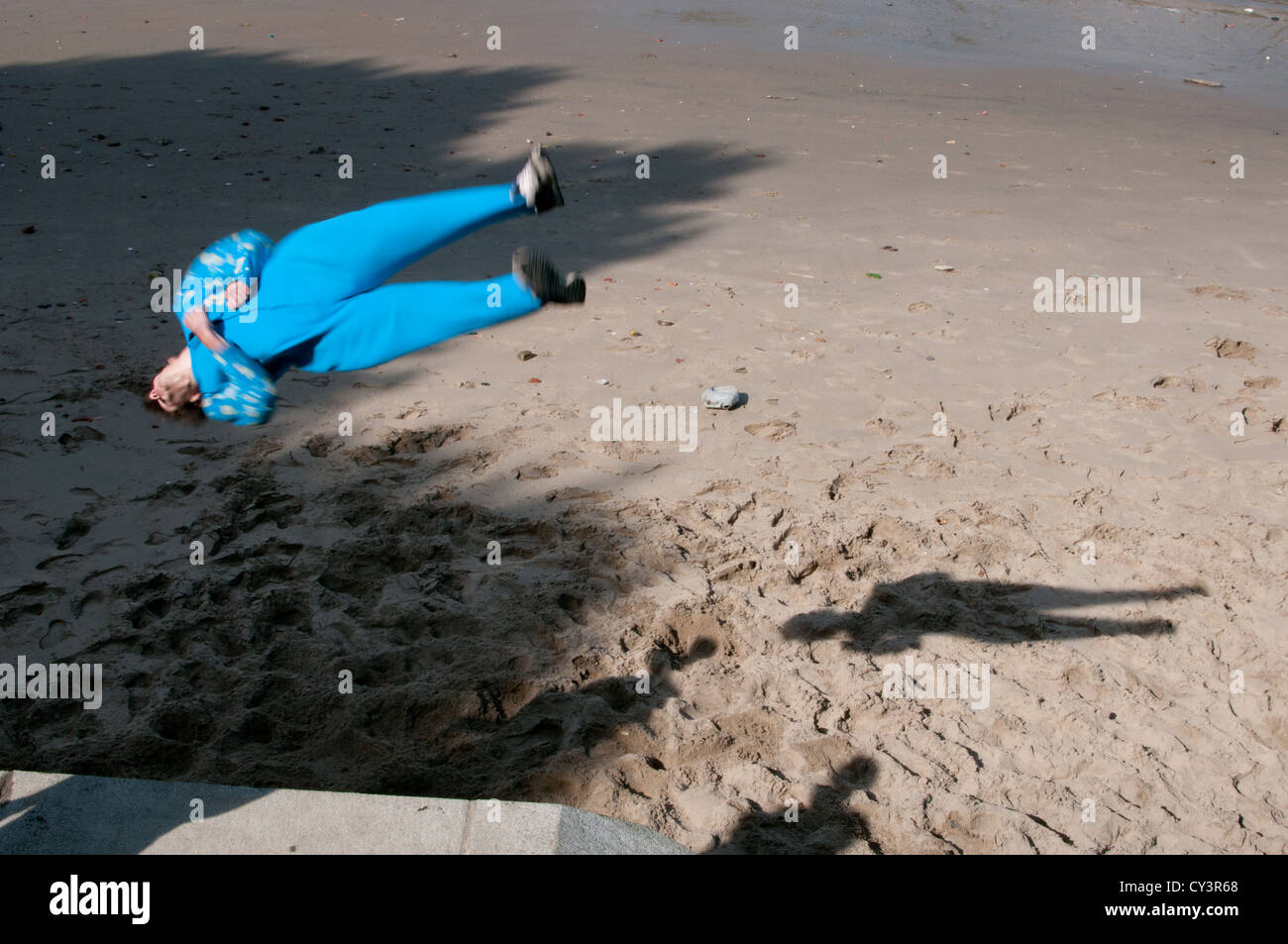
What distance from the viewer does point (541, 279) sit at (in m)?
3.77

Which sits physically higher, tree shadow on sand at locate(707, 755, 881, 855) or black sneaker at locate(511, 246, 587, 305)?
black sneaker at locate(511, 246, 587, 305)

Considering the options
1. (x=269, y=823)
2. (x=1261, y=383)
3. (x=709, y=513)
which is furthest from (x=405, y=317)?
(x=1261, y=383)

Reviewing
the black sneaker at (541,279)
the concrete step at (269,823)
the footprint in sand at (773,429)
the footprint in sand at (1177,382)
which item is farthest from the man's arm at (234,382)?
the footprint in sand at (1177,382)

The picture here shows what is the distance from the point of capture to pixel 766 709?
→ 4.16 metres

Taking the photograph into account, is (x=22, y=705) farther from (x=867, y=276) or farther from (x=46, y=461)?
(x=867, y=276)

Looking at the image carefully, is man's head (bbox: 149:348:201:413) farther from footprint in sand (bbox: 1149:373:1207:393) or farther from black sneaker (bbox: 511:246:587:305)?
footprint in sand (bbox: 1149:373:1207:393)

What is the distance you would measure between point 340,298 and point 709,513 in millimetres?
2119

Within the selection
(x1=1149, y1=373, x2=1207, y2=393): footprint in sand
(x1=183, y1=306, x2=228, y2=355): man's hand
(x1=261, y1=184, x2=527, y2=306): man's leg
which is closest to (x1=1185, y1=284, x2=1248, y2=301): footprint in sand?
(x1=1149, y1=373, x2=1207, y2=393): footprint in sand

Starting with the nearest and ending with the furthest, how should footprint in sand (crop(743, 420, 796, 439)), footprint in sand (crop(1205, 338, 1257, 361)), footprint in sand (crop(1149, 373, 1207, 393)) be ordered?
footprint in sand (crop(743, 420, 796, 439)) < footprint in sand (crop(1149, 373, 1207, 393)) < footprint in sand (crop(1205, 338, 1257, 361))

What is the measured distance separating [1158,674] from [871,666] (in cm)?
109

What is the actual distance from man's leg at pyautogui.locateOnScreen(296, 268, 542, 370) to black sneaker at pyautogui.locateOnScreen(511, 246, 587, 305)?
30 mm

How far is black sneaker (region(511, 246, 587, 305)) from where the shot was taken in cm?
376

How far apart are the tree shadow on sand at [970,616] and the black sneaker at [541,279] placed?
65.0 inches

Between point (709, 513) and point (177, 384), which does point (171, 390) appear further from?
point (709, 513)
